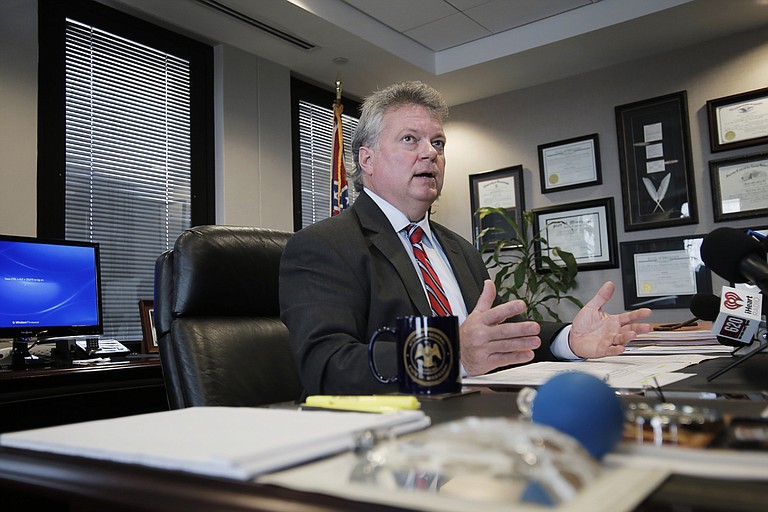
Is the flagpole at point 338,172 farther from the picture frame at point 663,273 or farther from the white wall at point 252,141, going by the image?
the picture frame at point 663,273

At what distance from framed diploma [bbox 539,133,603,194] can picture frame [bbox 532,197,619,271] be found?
0.47ft

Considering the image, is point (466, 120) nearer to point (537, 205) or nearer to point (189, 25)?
point (537, 205)

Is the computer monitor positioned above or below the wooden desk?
above

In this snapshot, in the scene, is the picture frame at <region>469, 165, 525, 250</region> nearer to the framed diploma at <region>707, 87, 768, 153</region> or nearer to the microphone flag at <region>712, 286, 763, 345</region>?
the framed diploma at <region>707, 87, 768, 153</region>

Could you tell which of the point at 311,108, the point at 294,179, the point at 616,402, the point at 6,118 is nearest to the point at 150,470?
the point at 616,402

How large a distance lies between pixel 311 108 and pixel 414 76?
753 mm

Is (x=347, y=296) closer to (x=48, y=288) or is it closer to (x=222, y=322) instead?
(x=222, y=322)

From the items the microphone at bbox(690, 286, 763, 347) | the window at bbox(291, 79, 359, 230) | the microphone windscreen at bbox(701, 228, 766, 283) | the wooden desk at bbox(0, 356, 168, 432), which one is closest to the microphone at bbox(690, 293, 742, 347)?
the microphone at bbox(690, 286, 763, 347)

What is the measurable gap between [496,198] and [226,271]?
11.7 feet

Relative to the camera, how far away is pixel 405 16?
3.85 m

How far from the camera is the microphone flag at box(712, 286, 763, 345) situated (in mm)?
1330

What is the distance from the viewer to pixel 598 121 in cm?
436

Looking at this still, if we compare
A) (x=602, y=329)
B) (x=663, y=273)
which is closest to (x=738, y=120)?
(x=663, y=273)

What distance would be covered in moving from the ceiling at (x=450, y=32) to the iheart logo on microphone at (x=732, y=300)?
2.71 metres
